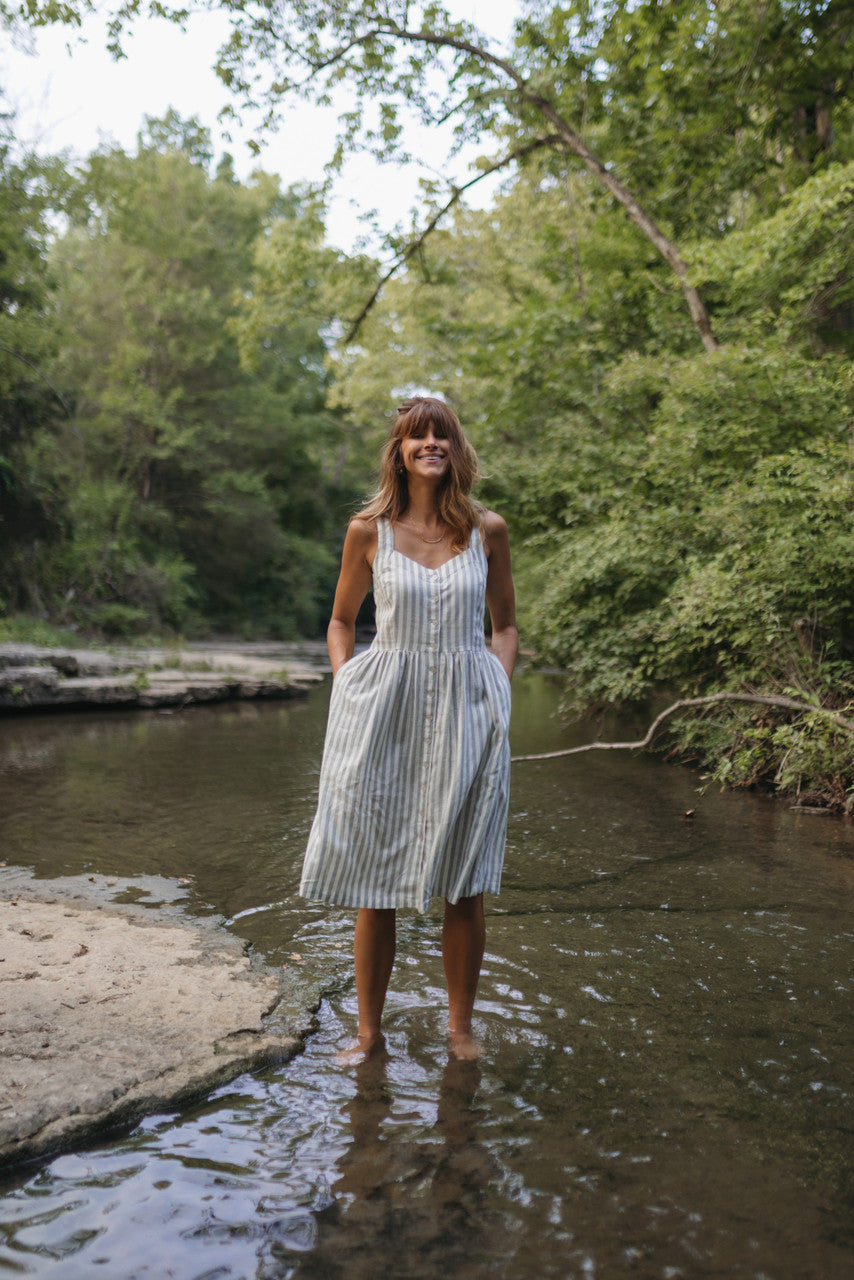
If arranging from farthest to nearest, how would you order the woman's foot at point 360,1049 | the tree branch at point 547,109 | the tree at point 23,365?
the tree at point 23,365 < the tree branch at point 547,109 < the woman's foot at point 360,1049

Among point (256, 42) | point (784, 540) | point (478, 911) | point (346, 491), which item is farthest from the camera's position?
point (346, 491)

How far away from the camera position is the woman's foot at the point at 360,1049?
2.66 m

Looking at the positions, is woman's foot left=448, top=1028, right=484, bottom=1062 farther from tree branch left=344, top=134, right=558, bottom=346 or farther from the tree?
the tree

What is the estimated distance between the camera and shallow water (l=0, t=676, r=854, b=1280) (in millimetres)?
1832

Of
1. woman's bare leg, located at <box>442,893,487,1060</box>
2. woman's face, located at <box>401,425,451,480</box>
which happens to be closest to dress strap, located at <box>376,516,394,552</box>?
woman's face, located at <box>401,425,451,480</box>

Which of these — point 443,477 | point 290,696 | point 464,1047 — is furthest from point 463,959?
point 290,696

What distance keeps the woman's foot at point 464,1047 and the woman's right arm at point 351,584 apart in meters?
1.13

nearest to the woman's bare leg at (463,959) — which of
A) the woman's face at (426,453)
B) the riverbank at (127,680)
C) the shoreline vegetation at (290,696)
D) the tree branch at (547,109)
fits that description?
the woman's face at (426,453)

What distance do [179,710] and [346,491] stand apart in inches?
1068

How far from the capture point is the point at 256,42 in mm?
10203

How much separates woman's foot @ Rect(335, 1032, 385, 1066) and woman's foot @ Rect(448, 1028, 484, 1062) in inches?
8.3

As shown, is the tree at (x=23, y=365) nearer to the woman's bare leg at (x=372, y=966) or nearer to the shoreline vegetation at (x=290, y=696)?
the shoreline vegetation at (x=290, y=696)

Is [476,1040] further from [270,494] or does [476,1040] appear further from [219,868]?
[270,494]

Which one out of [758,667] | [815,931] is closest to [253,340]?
[758,667]
